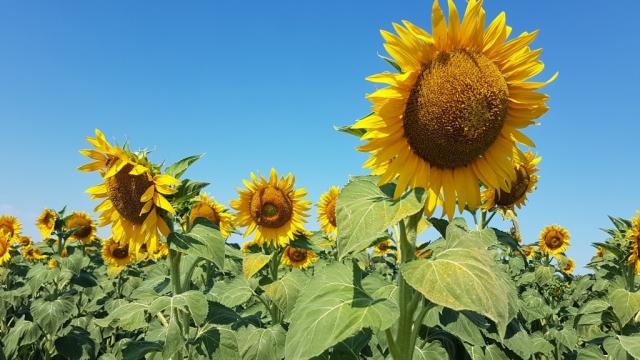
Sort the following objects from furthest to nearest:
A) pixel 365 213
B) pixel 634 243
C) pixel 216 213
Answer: pixel 216 213, pixel 634 243, pixel 365 213

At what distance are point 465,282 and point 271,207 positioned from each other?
14.8ft

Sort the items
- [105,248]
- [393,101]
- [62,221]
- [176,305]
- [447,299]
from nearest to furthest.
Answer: [447,299] < [393,101] < [176,305] < [62,221] < [105,248]

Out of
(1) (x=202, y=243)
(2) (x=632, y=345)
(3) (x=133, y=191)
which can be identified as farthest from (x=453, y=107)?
(3) (x=133, y=191)

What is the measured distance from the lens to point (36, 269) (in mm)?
6773

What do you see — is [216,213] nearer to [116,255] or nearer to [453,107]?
[116,255]

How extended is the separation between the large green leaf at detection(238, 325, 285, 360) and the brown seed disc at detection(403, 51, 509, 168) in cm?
249

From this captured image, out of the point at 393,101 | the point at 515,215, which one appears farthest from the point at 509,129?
the point at 515,215

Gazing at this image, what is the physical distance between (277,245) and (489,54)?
4.04m

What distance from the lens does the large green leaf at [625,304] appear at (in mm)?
5238

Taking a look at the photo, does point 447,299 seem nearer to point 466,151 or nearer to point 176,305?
point 466,151

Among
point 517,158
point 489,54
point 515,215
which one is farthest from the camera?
point 515,215

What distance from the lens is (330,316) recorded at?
2.11 meters

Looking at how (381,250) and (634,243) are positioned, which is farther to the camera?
(381,250)

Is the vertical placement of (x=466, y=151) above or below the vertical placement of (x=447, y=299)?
above
